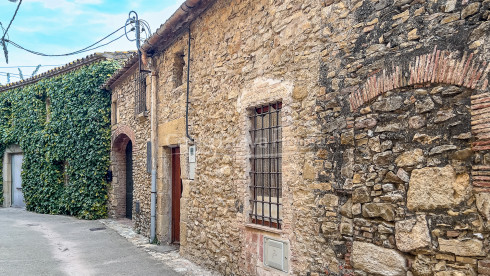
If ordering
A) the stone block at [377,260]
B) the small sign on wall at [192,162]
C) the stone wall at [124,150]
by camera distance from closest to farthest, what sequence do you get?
the stone block at [377,260], the small sign on wall at [192,162], the stone wall at [124,150]

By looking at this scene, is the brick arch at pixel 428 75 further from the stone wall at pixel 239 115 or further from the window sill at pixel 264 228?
the window sill at pixel 264 228

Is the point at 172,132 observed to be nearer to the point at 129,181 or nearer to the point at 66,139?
the point at 129,181

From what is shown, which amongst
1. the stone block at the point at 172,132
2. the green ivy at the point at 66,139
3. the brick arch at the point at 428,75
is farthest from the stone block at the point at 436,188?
the green ivy at the point at 66,139

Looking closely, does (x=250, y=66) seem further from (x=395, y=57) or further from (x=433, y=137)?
(x=433, y=137)

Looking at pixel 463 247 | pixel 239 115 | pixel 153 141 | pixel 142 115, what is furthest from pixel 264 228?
pixel 142 115

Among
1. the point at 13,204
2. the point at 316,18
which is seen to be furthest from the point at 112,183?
the point at 316,18

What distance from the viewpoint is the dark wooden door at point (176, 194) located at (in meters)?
7.78

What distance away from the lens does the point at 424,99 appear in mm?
2877

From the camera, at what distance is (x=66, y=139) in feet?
40.4

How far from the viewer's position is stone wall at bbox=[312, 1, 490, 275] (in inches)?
102

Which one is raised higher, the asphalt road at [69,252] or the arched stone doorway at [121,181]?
the arched stone doorway at [121,181]

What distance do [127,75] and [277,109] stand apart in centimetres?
682

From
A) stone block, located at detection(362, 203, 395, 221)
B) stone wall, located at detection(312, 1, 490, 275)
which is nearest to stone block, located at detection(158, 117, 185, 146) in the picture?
stone wall, located at detection(312, 1, 490, 275)

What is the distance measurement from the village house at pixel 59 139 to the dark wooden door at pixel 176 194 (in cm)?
471
